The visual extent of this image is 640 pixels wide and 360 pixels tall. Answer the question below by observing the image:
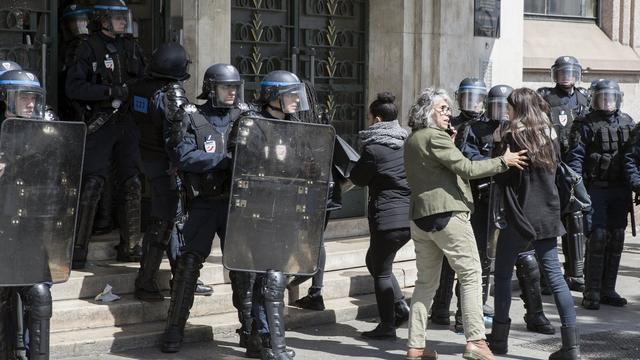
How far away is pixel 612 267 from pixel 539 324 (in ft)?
4.52

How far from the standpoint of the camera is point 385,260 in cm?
812

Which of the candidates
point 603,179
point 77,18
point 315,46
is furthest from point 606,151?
point 77,18

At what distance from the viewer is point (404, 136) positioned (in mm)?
8148

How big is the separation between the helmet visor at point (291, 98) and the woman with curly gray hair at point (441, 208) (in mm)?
715

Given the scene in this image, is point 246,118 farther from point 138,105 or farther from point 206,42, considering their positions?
point 206,42

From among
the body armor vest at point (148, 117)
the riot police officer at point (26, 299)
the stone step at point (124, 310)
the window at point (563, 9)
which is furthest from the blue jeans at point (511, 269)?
the window at point (563, 9)

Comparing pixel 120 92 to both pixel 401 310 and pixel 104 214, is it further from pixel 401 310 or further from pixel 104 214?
pixel 401 310

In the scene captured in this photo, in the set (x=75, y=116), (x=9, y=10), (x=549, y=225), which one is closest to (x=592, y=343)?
(x=549, y=225)

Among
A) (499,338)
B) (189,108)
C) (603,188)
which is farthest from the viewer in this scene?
(603,188)

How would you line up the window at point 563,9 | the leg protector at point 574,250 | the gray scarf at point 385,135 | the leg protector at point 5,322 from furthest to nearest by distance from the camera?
1. the window at point 563,9
2. the leg protector at point 574,250
3. the gray scarf at point 385,135
4. the leg protector at point 5,322

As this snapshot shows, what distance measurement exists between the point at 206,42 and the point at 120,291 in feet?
7.22

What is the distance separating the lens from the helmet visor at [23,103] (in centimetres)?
655

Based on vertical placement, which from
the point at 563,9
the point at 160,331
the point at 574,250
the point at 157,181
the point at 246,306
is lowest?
the point at 160,331

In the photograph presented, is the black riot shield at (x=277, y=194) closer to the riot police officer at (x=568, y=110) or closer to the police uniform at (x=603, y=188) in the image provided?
the police uniform at (x=603, y=188)
